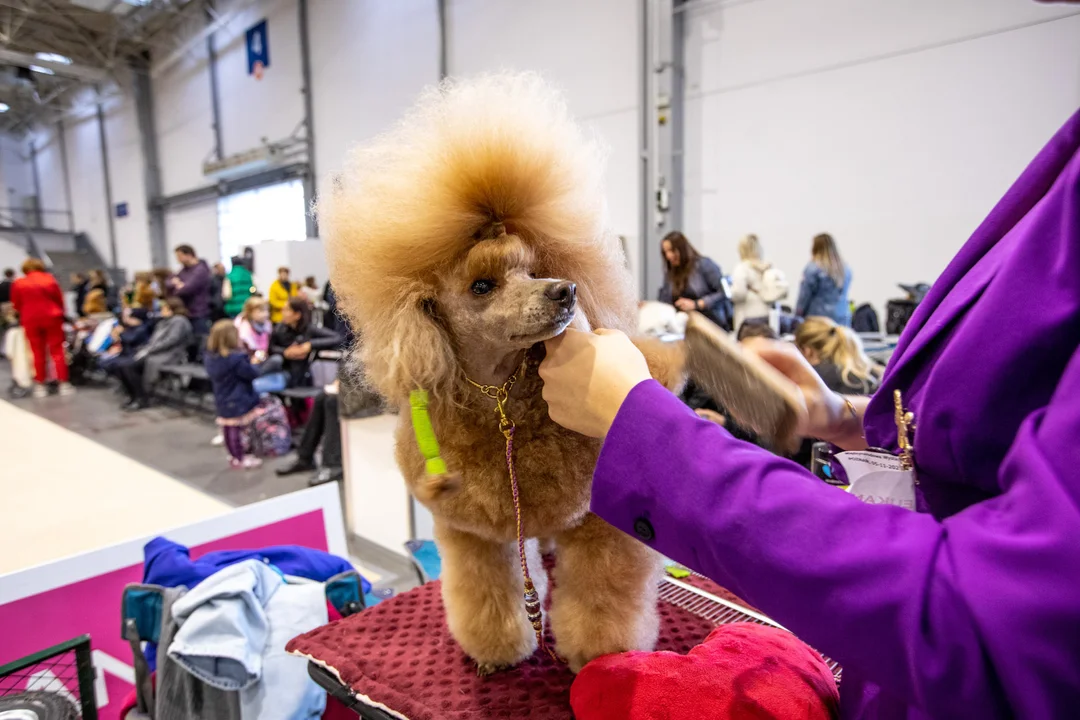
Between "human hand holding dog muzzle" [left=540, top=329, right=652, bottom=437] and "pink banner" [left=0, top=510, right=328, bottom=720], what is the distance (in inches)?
49.4

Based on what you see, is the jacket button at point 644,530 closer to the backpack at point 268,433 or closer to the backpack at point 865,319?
the backpack at point 268,433

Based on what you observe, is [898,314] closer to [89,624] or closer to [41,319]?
[89,624]

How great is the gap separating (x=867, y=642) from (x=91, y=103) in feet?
30.5

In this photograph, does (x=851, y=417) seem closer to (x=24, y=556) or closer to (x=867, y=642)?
(x=867, y=642)

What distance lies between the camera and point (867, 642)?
1.20 ft

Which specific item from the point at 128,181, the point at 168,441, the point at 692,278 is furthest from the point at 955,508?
the point at 128,181

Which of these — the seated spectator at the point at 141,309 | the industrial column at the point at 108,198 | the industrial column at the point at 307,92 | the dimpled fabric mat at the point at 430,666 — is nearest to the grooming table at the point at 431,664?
the dimpled fabric mat at the point at 430,666

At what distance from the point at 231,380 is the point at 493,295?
326 centimetres

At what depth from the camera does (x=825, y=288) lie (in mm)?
3166

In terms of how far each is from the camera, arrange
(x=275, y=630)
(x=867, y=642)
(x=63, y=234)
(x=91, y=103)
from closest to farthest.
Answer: (x=867, y=642)
(x=275, y=630)
(x=91, y=103)
(x=63, y=234)

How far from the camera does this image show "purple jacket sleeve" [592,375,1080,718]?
12.1 inches

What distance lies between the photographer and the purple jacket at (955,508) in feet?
1.03

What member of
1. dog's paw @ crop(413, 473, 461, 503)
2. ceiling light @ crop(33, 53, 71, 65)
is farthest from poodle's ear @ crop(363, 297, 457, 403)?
ceiling light @ crop(33, 53, 71, 65)

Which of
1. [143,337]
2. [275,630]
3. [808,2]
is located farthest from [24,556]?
[808,2]
